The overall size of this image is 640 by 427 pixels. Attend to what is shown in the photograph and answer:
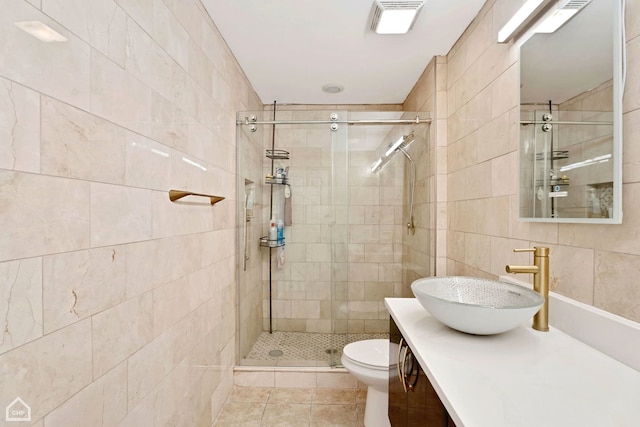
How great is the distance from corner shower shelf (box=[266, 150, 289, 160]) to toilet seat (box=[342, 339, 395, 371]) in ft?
5.08

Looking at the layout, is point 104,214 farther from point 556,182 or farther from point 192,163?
point 556,182

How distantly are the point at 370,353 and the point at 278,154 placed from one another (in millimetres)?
1662

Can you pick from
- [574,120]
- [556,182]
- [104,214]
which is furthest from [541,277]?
[104,214]

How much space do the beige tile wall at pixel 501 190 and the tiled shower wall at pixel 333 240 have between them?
49 centimetres

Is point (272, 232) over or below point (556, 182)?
below

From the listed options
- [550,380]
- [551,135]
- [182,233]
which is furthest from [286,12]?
[550,380]

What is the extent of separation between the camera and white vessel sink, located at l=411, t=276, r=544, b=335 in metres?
0.89

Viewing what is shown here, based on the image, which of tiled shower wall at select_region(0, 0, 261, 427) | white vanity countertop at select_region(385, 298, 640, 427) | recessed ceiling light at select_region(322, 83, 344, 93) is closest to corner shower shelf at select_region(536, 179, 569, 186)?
white vanity countertop at select_region(385, 298, 640, 427)

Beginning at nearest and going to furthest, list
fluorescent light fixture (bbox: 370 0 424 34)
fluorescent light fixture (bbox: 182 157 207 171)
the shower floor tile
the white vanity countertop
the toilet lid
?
the white vanity countertop
fluorescent light fixture (bbox: 182 157 207 171)
fluorescent light fixture (bbox: 370 0 424 34)
the toilet lid
the shower floor tile

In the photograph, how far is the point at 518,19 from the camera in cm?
133

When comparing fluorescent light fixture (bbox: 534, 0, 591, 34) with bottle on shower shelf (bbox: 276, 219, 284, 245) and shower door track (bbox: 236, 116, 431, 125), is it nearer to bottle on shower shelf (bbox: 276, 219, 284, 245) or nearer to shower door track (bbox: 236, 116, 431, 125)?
shower door track (bbox: 236, 116, 431, 125)

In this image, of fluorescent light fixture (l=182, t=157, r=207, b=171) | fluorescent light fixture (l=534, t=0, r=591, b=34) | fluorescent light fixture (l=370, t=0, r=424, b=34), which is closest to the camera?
fluorescent light fixture (l=534, t=0, r=591, b=34)

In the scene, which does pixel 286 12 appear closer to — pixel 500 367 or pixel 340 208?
pixel 340 208

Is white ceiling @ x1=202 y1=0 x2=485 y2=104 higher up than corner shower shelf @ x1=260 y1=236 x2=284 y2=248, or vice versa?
white ceiling @ x1=202 y1=0 x2=485 y2=104
